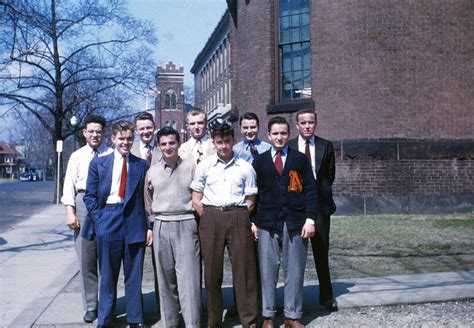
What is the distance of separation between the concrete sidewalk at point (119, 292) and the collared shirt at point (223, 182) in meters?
1.35

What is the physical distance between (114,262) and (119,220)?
42 cm

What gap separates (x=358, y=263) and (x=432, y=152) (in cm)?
765

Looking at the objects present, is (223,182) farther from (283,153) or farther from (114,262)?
(114,262)

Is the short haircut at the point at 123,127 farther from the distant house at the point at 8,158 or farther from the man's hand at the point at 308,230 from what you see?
the distant house at the point at 8,158

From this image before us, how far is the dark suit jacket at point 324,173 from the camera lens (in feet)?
19.9

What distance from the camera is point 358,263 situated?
8.93m

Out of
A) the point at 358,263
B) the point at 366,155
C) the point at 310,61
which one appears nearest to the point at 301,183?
the point at 358,263

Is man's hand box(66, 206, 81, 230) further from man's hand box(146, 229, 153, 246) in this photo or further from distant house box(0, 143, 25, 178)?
distant house box(0, 143, 25, 178)

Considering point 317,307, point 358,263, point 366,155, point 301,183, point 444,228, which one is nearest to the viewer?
point 301,183

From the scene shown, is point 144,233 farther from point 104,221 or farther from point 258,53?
point 258,53

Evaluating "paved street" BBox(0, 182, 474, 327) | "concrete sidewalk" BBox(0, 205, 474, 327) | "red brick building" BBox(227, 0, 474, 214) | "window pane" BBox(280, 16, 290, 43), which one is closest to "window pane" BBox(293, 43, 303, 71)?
"window pane" BBox(280, 16, 290, 43)

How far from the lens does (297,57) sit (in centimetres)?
1703

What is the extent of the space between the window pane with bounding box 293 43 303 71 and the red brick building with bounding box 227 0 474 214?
788 mm

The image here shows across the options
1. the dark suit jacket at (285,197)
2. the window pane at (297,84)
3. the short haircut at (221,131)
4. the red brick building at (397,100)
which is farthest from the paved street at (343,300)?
the window pane at (297,84)
